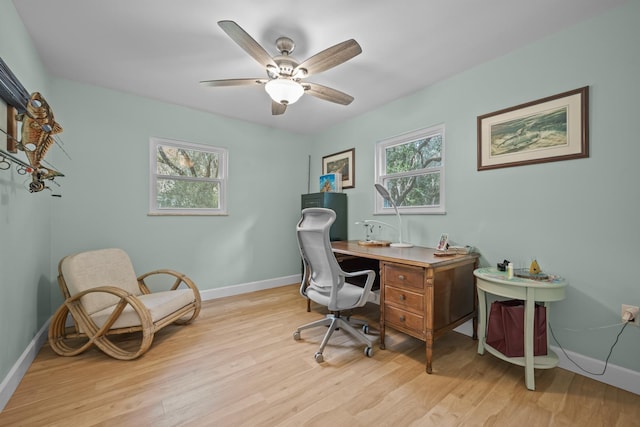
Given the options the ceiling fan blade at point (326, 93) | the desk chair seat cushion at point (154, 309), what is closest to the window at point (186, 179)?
the desk chair seat cushion at point (154, 309)

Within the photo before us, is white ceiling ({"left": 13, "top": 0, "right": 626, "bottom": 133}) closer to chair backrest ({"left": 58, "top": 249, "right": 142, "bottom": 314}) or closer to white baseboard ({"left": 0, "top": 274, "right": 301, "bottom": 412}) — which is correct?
chair backrest ({"left": 58, "top": 249, "right": 142, "bottom": 314})

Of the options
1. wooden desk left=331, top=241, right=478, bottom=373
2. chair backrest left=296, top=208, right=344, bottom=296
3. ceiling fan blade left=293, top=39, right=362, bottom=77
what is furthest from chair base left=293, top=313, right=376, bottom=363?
ceiling fan blade left=293, top=39, right=362, bottom=77

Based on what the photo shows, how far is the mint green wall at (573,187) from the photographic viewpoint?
171cm


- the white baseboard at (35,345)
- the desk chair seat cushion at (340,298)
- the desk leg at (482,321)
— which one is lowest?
the white baseboard at (35,345)

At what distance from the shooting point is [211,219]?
359 cm

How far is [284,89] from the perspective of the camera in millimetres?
2021

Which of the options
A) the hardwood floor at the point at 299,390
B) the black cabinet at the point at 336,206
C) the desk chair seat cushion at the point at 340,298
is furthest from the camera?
the black cabinet at the point at 336,206

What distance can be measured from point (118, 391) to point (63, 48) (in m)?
2.73

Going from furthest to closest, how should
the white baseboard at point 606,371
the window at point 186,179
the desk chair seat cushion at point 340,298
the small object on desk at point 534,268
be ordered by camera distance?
the window at point 186,179 → the desk chair seat cushion at point 340,298 → the small object on desk at point 534,268 → the white baseboard at point 606,371

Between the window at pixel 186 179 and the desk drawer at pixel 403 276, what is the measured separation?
2.51m

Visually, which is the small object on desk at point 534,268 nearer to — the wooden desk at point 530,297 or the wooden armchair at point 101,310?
the wooden desk at point 530,297

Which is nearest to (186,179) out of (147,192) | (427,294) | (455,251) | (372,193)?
(147,192)

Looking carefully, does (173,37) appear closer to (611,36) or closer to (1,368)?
(1,368)

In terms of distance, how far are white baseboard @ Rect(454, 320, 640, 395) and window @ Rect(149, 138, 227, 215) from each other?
3.80 meters
